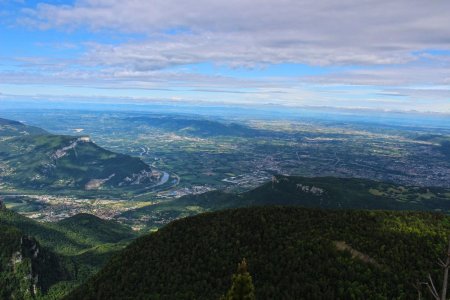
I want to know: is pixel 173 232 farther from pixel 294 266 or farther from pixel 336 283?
pixel 336 283

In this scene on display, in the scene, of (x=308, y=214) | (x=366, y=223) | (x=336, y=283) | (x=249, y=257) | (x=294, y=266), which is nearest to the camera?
(x=336, y=283)

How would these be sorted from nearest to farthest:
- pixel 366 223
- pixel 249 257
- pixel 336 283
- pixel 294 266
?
pixel 336 283 < pixel 294 266 < pixel 249 257 < pixel 366 223

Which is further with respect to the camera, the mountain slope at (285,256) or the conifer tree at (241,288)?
the mountain slope at (285,256)

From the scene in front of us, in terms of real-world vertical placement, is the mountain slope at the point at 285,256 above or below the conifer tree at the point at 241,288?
below

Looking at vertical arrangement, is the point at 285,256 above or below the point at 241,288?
below

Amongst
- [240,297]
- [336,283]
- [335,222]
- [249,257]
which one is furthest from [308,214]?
[240,297]

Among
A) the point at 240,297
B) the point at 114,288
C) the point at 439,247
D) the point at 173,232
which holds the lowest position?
the point at 114,288

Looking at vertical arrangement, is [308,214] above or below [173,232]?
above

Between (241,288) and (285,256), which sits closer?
(241,288)
